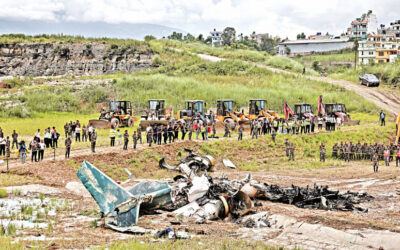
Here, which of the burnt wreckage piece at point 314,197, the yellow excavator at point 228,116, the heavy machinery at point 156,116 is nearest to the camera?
the burnt wreckage piece at point 314,197

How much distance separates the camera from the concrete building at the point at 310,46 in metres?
109

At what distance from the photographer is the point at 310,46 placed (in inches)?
4530

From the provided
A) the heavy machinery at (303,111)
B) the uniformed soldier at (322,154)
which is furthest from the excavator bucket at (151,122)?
the heavy machinery at (303,111)

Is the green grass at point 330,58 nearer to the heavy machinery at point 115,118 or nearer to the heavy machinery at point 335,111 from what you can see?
the heavy machinery at point 335,111

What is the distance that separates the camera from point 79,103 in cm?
4984

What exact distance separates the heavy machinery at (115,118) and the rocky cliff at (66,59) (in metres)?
34.0

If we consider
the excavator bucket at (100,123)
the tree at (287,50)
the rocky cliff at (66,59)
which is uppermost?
the tree at (287,50)

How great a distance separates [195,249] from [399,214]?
7.68m

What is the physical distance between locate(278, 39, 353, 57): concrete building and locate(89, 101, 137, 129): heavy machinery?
83093mm

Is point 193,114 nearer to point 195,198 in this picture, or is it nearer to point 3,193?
point 195,198

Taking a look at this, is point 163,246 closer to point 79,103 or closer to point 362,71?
point 79,103

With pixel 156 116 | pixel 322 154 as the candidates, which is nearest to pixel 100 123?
pixel 156 116

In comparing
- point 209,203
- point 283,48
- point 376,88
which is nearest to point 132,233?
point 209,203

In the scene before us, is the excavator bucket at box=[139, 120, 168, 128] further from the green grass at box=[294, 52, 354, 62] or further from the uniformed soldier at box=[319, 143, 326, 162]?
the green grass at box=[294, 52, 354, 62]
